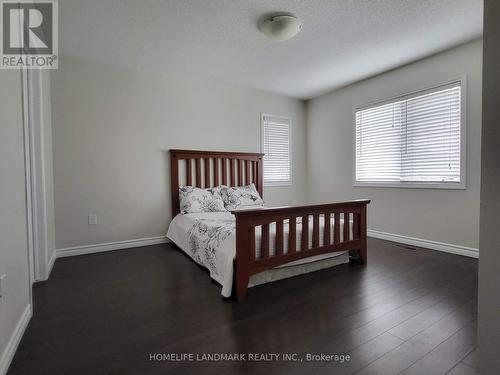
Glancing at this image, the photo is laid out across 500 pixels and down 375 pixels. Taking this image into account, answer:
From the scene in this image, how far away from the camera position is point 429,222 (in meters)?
3.36

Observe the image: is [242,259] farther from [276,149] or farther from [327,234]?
[276,149]

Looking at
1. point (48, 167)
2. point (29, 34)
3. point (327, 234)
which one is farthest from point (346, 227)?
point (29, 34)

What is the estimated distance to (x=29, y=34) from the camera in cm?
238

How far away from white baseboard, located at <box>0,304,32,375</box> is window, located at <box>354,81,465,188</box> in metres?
4.12

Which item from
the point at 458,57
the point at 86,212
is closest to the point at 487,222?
the point at 458,57

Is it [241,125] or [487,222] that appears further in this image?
[241,125]

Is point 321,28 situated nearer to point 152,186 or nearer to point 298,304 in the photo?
point 298,304

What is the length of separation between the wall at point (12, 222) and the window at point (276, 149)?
3469 millimetres

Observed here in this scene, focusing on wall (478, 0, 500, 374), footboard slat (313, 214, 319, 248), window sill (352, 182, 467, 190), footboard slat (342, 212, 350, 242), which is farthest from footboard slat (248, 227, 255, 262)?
window sill (352, 182, 467, 190)

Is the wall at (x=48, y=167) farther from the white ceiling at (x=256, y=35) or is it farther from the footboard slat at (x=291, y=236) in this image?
the footboard slat at (x=291, y=236)

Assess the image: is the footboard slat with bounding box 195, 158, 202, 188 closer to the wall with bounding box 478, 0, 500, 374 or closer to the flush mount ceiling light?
the flush mount ceiling light

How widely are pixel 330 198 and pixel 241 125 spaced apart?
2062 mm

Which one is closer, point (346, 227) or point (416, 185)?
point (346, 227)

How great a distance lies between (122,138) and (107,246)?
143cm
